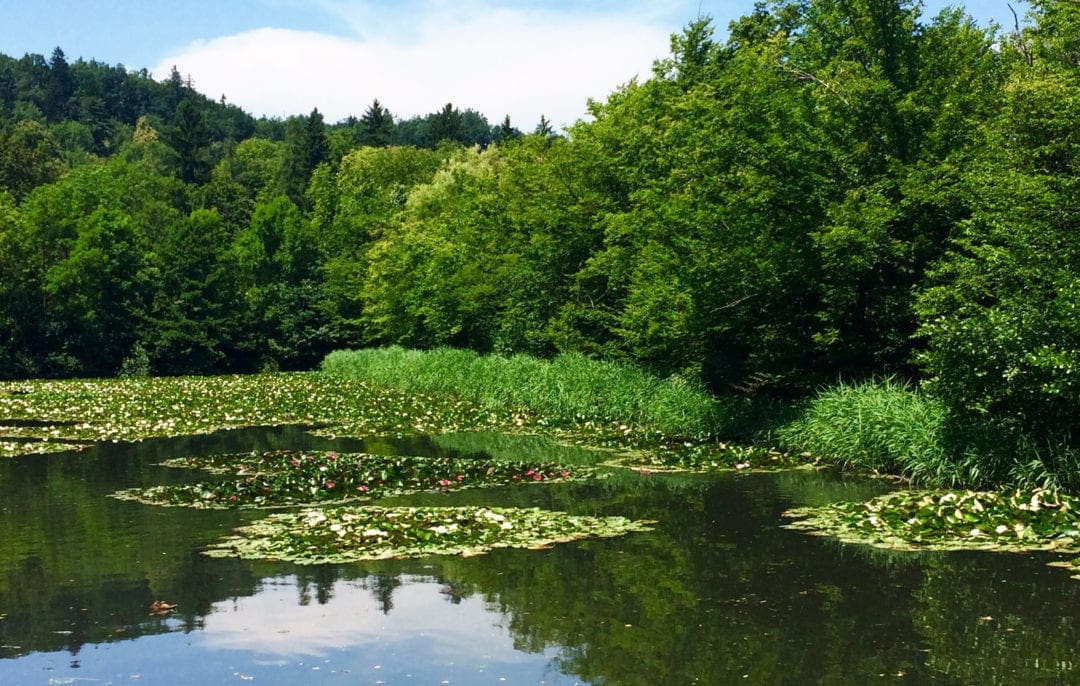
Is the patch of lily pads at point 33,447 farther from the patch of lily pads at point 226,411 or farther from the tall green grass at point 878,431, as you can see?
the tall green grass at point 878,431

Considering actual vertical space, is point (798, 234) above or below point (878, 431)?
above

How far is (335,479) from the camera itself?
58.6 feet

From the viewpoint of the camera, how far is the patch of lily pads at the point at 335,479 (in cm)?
1673

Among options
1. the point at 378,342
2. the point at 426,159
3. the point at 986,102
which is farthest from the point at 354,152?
the point at 986,102

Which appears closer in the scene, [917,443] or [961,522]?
[961,522]

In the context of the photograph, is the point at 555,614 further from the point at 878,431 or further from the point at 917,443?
the point at 878,431

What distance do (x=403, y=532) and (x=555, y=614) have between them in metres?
3.92

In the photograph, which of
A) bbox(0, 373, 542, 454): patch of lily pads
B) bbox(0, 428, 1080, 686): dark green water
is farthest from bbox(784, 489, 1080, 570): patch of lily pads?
bbox(0, 373, 542, 454): patch of lily pads

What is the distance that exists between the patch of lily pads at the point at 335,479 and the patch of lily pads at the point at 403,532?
2.23 metres

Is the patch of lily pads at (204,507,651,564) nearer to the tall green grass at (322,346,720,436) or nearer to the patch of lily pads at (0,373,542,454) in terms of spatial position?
the tall green grass at (322,346,720,436)

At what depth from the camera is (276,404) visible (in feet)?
116

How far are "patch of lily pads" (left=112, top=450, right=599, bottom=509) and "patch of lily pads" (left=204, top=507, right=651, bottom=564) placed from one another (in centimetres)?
223

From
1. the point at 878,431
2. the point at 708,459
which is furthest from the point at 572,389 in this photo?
the point at 878,431

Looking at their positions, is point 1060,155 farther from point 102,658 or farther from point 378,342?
point 378,342
